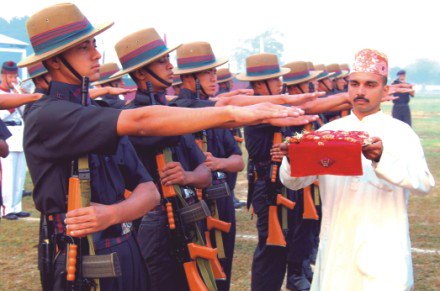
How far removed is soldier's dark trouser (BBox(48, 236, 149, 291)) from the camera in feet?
10.6

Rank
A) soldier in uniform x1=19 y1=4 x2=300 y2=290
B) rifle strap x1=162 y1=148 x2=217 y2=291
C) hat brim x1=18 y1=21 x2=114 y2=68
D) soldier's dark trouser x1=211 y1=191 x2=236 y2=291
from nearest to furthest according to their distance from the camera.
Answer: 1. soldier in uniform x1=19 y1=4 x2=300 y2=290
2. hat brim x1=18 y1=21 x2=114 y2=68
3. rifle strap x1=162 y1=148 x2=217 y2=291
4. soldier's dark trouser x1=211 y1=191 x2=236 y2=291

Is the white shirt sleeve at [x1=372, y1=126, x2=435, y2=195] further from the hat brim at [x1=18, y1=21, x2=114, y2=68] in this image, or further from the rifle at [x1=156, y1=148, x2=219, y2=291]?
the hat brim at [x1=18, y1=21, x2=114, y2=68]

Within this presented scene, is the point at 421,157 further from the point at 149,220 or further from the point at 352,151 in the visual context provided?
the point at 149,220

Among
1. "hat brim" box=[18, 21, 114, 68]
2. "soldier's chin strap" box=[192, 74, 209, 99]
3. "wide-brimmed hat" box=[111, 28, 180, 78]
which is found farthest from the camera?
"soldier's chin strap" box=[192, 74, 209, 99]

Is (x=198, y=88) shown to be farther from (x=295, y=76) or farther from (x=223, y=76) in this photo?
(x=223, y=76)

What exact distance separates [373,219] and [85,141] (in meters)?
1.81

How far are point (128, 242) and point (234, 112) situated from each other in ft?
3.99

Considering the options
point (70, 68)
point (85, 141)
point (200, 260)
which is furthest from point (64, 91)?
point (200, 260)

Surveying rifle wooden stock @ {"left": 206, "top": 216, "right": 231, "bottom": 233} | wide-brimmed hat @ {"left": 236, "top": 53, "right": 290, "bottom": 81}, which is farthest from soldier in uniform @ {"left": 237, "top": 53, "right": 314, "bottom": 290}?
rifle wooden stock @ {"left": 206, "top": 216, "right": 231, "bottom": 233}

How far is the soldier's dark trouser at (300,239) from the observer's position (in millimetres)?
7105

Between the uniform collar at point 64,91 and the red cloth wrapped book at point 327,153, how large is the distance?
1.24 meters

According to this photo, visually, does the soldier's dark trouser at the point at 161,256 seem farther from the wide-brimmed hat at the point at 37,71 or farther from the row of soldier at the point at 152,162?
the wide-brimmed hat at the point at 37,71

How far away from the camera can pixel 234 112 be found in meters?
2.61

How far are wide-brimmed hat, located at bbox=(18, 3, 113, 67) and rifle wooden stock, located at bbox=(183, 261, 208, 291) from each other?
6.51 ft
